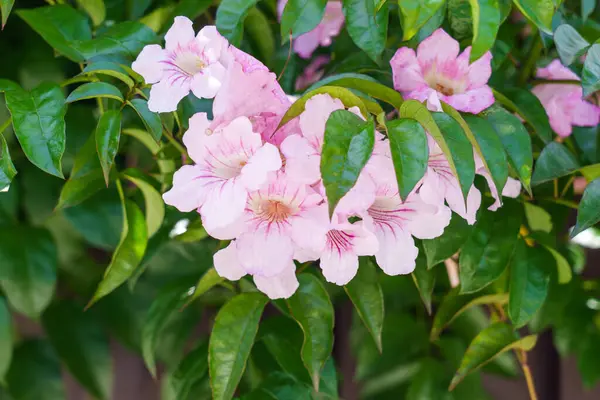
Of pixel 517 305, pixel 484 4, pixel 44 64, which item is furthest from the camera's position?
pixel 44 64

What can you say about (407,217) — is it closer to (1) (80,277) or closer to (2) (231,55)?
(2) (231,55)

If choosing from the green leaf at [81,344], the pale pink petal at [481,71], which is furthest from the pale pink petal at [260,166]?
the green leaf at [81,344]

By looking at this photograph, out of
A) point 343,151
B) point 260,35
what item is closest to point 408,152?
point 343,151

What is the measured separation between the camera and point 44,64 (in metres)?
0.91

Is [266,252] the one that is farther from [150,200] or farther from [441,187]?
[150,200]

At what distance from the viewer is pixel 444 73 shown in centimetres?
61

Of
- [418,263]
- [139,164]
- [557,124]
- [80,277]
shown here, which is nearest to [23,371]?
[80,277]

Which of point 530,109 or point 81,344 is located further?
point 81,344

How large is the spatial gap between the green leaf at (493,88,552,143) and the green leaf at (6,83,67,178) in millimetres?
345

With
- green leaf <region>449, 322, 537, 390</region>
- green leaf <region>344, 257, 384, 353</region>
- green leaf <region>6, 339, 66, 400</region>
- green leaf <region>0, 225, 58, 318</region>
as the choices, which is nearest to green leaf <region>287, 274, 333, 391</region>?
green leaf <region>344, 257, 384, 353</region>

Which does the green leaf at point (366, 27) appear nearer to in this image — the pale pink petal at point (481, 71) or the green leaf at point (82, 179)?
the pale pink petal at point (481, 71)

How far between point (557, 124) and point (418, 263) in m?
0.19

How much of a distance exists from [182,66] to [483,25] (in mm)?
220

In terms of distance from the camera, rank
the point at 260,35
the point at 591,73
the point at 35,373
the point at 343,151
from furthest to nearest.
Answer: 1. the point at 35,373
2. the point at 260,35
3. the point at 591,73
4. the point at 343,151
